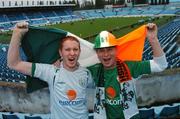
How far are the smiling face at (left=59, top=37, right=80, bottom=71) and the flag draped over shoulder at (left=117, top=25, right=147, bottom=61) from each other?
0.51 m

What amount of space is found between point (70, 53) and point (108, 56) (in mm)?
318

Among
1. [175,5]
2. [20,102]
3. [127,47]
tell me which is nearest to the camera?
[127,47]

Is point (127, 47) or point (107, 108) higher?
point (127, 47)

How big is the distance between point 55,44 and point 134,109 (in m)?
1.02

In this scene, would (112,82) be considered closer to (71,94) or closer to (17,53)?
(71,94)

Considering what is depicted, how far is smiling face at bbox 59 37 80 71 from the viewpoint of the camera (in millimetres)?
3572

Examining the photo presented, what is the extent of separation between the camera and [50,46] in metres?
4.10

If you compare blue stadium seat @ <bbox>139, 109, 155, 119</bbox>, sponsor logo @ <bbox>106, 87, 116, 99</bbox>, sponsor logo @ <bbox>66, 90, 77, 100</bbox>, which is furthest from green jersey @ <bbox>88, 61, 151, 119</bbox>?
blue stadium seat @ <bbox>139, 109, 155, 119</bbox>

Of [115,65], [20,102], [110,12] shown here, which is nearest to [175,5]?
[110,12]

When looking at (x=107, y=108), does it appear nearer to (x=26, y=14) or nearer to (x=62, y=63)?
(x=62, y=63)

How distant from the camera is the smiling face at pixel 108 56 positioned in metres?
3.57

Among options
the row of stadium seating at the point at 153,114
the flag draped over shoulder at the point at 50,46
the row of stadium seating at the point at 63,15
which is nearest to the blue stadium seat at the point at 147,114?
the row of stadium seating at the point at 153,114

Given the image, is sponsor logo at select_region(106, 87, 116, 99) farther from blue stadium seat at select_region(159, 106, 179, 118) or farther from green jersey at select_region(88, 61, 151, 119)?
blue stadium seat at select_region(159, 106, 179, 118)

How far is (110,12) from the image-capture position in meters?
75.1
